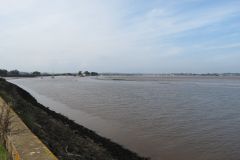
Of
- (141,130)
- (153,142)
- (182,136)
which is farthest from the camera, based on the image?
(141,130)

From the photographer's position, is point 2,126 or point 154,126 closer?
point 2,126

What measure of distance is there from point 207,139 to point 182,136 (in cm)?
134

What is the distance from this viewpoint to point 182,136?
15.4 metres

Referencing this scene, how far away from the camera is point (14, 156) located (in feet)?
18.2

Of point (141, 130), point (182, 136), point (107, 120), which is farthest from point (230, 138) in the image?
point (107, 120)

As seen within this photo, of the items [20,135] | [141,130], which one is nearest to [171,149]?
[141,130]

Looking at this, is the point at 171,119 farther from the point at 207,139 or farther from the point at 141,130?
the point at 207,139

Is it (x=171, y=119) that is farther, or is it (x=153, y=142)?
(x=171, y=119)

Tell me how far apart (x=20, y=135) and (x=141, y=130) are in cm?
1092

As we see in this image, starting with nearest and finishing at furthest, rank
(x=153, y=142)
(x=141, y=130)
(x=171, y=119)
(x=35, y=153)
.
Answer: (x=35, y=153) → (x=153, y=142) → (x=141, y=130) → (x=171, y=119)

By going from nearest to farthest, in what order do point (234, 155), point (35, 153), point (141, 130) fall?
point (35, 153) < point (234, 155) < point (141, 130)

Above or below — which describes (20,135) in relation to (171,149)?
above

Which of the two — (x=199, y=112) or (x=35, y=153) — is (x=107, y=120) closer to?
(x=199, y=112)

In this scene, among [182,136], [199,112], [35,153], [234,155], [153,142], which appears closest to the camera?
[35,153]
